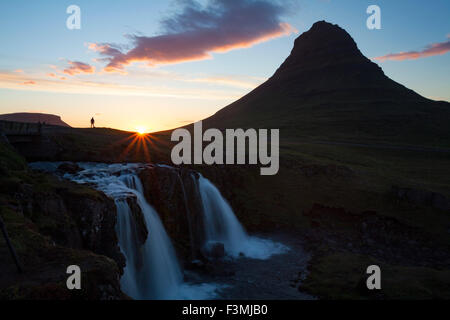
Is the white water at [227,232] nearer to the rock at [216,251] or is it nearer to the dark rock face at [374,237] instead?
the rock at [216,251]

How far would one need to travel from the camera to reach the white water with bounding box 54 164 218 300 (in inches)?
803

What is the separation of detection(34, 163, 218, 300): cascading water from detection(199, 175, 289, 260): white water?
294 inches

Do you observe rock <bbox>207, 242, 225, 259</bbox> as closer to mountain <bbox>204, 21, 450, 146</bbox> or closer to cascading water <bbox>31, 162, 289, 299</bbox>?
cascading water <bbox>31, 162, 289, 299</bbox>

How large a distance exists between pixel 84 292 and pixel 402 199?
41146 millimetres

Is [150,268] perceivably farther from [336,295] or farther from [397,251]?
[397,251]

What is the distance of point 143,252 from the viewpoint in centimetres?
2233

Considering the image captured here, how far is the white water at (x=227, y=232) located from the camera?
105ft

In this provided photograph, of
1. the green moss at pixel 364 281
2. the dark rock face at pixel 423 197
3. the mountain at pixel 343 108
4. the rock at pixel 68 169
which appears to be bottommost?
the green moss at pixel 364 281

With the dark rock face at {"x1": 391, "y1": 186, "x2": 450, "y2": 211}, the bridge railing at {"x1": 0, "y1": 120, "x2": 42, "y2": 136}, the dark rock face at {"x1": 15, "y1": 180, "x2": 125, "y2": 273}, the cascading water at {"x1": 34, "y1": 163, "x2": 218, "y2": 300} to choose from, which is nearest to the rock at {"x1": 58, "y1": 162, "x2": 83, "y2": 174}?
the cascading water at {"x1": 34, "y1": 163, "x2": 218, "y2": 300}

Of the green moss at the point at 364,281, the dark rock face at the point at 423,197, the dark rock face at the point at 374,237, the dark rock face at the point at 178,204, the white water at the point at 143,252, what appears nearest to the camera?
the white water at the point at 143,252

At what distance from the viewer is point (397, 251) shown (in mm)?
32312

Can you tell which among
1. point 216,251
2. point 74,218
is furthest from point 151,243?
point 216,251

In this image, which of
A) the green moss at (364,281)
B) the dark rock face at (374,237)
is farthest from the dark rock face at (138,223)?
the dark rock face at (374,237)

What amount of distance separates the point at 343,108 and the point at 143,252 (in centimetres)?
14044
